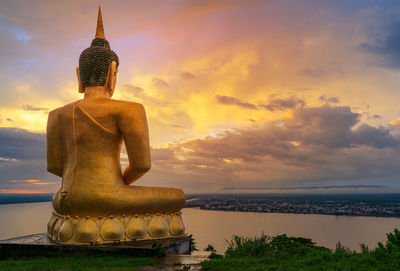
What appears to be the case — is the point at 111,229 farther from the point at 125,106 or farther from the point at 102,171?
the point at 125,106

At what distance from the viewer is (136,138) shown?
8.20 metres

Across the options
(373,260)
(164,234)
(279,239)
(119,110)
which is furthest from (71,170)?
(373,260)

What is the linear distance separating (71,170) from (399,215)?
2245 centimetres

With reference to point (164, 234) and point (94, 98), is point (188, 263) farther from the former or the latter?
point (94, 98)

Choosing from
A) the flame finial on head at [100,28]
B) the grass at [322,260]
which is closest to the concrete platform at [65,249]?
the grass at [322,260]

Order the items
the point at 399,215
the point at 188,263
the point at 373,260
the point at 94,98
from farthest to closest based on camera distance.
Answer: the point at 399,215 < the point at 94,98 < the point at 188,263 < the point at 373,260

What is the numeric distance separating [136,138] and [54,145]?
2.53 meters

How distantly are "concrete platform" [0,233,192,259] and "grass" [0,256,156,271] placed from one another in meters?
0.20

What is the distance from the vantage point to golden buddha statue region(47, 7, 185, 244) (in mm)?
7617

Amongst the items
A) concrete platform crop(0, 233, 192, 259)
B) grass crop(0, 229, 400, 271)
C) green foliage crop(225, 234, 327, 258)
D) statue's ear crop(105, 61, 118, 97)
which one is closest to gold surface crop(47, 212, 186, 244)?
concrete platform crop(0, 233, 192, 259)

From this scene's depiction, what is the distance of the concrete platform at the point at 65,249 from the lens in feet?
22.3

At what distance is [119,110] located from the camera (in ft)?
26.9

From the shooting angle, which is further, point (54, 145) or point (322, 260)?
point (54, 145)

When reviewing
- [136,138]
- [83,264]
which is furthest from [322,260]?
[136,138]
